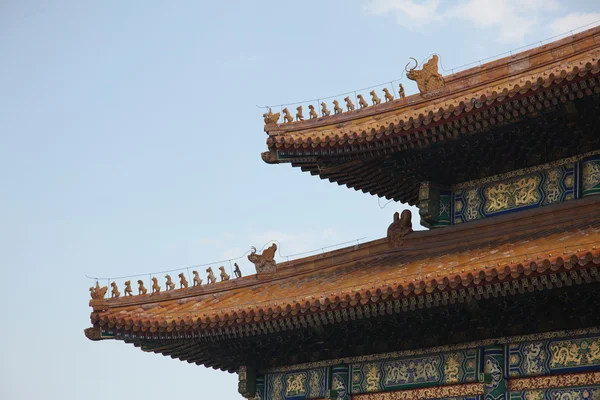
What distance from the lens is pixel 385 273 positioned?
1859 centimetres

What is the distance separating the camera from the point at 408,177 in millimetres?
20469

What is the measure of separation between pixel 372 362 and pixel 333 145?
3.99 meters

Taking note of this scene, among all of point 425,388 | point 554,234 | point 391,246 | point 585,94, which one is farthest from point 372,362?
point 585,94

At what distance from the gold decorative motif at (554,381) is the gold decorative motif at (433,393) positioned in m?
0.63

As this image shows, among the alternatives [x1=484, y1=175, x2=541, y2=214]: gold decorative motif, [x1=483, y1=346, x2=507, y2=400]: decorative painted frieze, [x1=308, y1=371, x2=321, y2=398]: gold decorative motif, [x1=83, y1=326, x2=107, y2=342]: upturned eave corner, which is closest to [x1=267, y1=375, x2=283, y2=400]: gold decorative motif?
[x1=308, y1=371, x2=321, y2=398]: gold decorative motif

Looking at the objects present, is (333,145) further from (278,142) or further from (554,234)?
(554,234)

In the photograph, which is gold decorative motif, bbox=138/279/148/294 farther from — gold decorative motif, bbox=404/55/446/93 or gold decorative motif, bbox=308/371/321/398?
gold decorative motif, bbox=404/55/446/93

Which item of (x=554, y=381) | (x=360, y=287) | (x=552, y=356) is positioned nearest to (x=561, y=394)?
(x=554, y=381)

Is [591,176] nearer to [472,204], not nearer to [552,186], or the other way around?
[552,186]

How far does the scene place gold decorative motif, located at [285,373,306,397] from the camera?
19250 millimetres

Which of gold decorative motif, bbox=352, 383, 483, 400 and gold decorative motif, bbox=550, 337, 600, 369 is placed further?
gold decorative motif, bbox=352, 383, 483, 400

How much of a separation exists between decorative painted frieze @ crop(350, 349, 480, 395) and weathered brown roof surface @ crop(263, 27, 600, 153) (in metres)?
3.90

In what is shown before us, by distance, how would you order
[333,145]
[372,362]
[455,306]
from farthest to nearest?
[333,145] < [372,362] < [455,306]

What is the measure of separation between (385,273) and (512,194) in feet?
8.90
